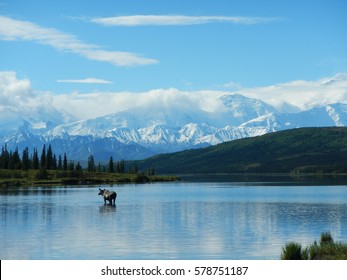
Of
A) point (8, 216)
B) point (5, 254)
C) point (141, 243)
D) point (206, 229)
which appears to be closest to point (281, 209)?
point (206, 229)

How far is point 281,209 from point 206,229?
2811 centimetres

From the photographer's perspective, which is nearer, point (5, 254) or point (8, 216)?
point (5, 254)

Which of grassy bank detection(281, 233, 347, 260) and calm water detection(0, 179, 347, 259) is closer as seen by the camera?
grassy bank detection(281, 233, 347, 260)

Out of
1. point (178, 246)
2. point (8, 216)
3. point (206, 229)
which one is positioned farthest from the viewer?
point (8, 216)

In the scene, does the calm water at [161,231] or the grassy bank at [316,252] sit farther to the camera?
the calm water at [161,231]

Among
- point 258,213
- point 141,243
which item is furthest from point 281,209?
point 141,243

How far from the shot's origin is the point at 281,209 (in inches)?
3467

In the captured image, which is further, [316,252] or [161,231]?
[161,231]
